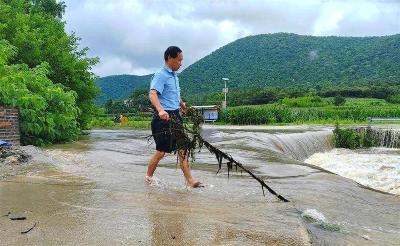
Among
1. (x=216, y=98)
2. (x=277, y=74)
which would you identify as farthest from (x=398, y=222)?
(x=277, y=74)

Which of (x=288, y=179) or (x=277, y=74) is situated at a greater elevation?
(x=277, y=74)

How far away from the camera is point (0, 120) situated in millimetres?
9828

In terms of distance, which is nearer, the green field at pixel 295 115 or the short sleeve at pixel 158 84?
the short sleeve at pixel 158 84

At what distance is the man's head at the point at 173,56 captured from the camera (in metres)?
5.87

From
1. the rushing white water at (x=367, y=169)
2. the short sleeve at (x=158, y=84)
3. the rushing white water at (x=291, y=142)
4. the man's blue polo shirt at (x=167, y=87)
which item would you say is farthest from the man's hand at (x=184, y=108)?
the rushing white water at (x=291, y=142)

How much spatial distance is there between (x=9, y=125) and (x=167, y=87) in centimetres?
575

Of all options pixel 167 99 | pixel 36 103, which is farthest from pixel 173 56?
pixel 36 103

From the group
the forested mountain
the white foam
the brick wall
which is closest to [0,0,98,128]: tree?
the brick wall

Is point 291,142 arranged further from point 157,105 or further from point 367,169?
point 157,105

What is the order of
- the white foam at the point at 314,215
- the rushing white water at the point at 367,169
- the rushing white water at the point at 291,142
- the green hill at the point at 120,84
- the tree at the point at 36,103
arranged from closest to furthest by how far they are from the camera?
1. the white foam at the point at 314,215
2. the rushing white water at the point at 367,169
3. the tree at the point at 36,103
4. the rushing white water at the point at 291,142
5. the green hill at the point at 120,84

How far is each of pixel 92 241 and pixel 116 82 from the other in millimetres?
116689

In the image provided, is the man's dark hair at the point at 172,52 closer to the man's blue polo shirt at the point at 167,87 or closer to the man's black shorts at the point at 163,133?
the man's blue polo shirt at the point at 167,87

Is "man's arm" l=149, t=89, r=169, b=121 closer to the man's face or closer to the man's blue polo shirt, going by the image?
the man's blue polo shirt

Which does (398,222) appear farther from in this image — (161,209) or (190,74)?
(190,74)
